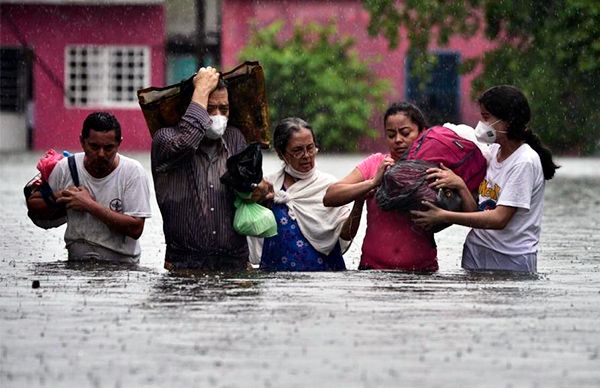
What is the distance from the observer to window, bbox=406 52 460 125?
4656cm

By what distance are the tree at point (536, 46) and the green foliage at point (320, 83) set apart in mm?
11758

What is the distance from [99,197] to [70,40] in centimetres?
3633

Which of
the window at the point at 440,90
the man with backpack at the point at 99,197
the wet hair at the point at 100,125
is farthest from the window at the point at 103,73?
the wet hair at the point at 100,125

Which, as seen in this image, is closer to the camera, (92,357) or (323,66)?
(92,357)

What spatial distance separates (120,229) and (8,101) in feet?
120

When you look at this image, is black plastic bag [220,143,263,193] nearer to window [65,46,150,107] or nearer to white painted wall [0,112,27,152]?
white painted wall [0,112,27,152]

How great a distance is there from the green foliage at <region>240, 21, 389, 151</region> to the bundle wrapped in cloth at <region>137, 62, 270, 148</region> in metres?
32.2

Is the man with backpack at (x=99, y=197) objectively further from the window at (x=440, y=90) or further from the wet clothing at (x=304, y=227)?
the window at (x=440, y=90)

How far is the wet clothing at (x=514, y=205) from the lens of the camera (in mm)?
10242

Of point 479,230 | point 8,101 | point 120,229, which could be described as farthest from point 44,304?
point 8,101

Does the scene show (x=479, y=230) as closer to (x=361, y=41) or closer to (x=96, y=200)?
(x=96, y=200)

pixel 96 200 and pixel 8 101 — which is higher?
pixel 8 101

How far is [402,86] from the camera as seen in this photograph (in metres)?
47.0

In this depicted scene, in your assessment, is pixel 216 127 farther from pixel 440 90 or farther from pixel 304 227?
pixel 440 90
